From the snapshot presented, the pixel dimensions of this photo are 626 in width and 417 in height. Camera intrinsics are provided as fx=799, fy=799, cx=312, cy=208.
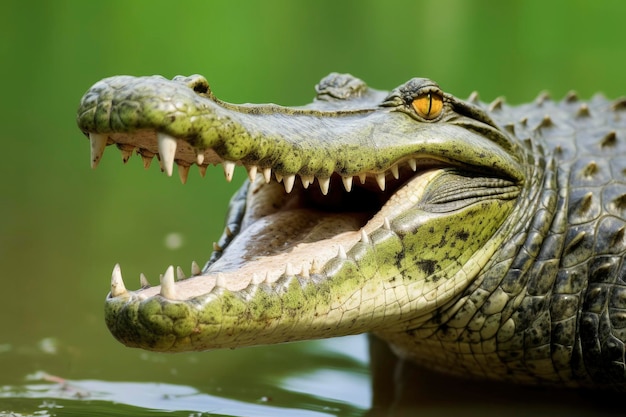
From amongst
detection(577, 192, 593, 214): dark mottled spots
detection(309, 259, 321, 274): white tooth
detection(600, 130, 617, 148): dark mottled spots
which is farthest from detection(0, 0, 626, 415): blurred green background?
detection(600, 130, 617, 148): dark mottled spots

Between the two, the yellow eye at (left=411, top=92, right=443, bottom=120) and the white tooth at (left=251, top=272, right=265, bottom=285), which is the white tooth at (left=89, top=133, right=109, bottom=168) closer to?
the white tooth at (left=251, top=272, right=265, bottom=285)

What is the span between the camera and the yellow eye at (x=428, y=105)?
3164 mm

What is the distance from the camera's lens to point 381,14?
19312mm

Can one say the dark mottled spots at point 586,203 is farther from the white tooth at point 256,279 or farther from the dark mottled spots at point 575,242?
the white tooth at point 256,279

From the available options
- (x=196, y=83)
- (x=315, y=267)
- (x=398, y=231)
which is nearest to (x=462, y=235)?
(x=398, y=231)

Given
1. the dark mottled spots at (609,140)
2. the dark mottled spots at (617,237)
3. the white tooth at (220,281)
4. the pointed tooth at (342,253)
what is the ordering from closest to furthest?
1. the white tooth at (220,281)
2. the pointed tooth at (342,253)
3. the dark mottled spots at (617,237)
4. the dark mottled spots at (609,140)

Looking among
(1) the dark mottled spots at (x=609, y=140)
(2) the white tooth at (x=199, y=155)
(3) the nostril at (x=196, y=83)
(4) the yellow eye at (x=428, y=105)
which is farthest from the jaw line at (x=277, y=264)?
(1) the dark mottled spots at (x=609, y=140)

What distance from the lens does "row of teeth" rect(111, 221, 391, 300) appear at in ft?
7.55

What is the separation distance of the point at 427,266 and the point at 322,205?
60cm

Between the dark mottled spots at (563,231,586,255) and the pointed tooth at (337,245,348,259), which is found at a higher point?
the dark mottled spots at (563,231,586,255)

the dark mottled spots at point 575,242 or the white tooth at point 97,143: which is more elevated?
the white tooth at point 97,143

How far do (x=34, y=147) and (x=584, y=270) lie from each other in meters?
6.84

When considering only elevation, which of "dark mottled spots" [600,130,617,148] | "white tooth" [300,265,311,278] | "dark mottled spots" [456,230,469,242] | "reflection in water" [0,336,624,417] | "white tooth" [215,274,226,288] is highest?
"dark mottled spots" [600,130,617,148]

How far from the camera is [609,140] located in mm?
3520
